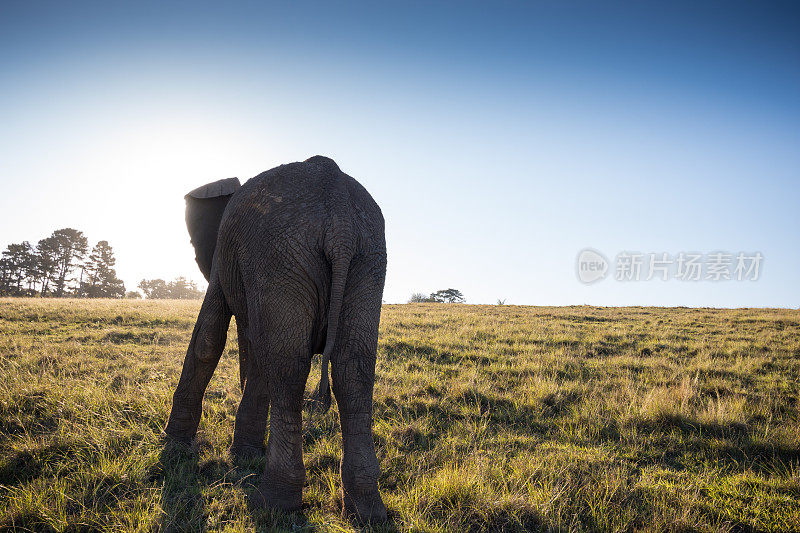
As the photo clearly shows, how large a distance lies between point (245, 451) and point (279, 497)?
135 cm

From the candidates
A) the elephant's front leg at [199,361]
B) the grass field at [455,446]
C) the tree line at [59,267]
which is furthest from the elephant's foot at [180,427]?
the tree line at [59,267]

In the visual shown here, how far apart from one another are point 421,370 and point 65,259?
6109 centimetres

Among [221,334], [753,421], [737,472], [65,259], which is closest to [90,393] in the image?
[221,334]

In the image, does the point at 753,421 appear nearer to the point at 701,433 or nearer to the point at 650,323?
the point at 701,433

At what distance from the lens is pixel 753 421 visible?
19.1 feet

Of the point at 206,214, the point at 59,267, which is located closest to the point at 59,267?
the point at 59,267

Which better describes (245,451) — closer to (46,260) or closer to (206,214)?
(206,214)

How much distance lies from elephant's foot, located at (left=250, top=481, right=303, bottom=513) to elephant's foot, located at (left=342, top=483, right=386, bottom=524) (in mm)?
420

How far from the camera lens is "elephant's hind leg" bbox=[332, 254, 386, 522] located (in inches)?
119

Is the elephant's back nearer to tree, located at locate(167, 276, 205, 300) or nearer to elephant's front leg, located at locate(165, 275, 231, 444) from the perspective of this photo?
elephant's front leg, located at locate(165, 275, 231, 444)

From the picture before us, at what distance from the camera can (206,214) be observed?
492 cm

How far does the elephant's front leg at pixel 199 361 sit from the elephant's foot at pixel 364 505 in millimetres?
2195

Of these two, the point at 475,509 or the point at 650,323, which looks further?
the point at 650,323

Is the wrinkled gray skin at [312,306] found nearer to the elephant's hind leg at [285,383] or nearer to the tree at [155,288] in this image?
the elephant's hind leg at [285,383]
